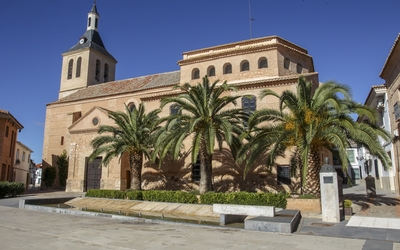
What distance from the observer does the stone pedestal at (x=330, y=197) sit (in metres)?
10.8

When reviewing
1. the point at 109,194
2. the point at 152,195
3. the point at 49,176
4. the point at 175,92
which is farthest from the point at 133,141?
the point at 49,176

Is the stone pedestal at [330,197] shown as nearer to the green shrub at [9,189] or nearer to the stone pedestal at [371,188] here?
the stone pedestal at [371,188]

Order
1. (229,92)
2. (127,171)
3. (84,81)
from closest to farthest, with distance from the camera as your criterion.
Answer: (229,92)
(127,171)
(84,81)

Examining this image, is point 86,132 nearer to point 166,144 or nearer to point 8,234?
point 166,144

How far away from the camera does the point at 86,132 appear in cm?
2544

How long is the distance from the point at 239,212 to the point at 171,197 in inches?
233

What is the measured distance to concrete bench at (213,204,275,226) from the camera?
10793mm

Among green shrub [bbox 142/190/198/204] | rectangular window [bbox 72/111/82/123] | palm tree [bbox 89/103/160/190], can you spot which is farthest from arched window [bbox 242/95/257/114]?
rectangular window [bbox 72/111/82/123]

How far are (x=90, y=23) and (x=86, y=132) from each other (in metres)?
20.2

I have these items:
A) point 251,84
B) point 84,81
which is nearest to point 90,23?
point 84,81

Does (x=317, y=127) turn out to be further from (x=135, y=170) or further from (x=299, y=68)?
(x=299, y=68)

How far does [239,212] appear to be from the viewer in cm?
1157

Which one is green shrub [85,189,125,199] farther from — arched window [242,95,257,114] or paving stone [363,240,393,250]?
paving stone [363,240,393,250]

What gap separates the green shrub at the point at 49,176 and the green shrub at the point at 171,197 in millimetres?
16819
